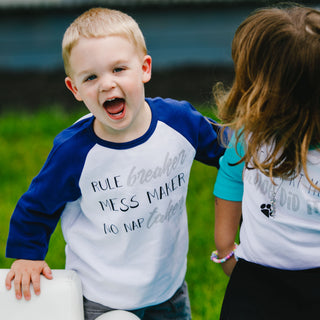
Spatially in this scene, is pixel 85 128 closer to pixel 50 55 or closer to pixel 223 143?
pixel 223 143

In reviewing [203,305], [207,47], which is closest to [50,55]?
[207,47]

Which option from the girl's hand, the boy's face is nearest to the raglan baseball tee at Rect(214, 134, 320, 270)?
the girl's hand

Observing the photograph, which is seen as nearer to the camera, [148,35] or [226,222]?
[226,222]

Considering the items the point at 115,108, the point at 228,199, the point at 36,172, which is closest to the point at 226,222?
the point at 228,199

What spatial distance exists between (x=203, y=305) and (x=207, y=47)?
492cm

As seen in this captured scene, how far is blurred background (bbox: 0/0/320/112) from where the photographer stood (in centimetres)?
658

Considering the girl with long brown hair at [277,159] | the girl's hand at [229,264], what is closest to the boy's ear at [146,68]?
the girl with long brown hair at [277,159]

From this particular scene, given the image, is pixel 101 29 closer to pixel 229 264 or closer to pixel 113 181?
pixel 113 181

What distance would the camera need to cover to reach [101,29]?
5.62 feet

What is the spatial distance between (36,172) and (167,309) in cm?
238

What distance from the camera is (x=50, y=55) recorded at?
7191 millimetres

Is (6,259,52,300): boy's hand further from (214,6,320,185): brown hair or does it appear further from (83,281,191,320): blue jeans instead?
(214,6,320,185): brown hair

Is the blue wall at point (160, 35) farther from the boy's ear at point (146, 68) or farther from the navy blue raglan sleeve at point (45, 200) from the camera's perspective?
the navy blue raglan sleeve at point (45, 200)

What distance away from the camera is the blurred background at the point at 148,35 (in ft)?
21.6
